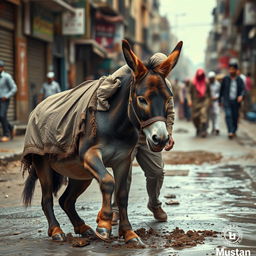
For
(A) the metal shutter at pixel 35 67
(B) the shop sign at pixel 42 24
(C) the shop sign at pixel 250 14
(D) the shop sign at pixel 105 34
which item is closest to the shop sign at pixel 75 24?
(B) the shop sign at pixel 42 24

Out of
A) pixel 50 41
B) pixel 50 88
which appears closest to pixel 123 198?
pixel 50 88

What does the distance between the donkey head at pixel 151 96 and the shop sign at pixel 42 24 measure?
1640cm

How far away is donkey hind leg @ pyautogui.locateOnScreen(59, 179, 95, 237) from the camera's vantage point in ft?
16.4

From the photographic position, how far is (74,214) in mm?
5105

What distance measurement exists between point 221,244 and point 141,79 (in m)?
1.41

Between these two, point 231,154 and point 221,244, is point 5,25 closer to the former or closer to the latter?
point 231,154

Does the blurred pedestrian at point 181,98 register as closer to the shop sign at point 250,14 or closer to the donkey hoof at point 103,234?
the shop sign at point 250,14

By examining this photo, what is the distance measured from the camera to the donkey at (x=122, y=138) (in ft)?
13.7

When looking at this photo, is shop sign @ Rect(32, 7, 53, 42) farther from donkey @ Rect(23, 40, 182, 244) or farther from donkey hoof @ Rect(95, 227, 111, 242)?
donkey hoof @ Rect(95, 227, 111, 242)

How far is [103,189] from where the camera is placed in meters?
4.29

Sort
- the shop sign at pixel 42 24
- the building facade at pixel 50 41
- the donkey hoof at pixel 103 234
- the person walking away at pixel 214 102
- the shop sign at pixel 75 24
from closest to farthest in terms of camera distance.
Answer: the donkey hoof at pixel 103 234 < the person walking away at pixel 214 102 < the building facade at pixel 50 41 < the shop sign at pixel 42 24 < the shop sign at pixel 75 24

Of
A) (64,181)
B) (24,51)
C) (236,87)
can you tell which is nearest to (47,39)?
(24,51)

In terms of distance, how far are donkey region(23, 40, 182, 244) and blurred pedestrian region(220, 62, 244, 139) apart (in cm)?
1080

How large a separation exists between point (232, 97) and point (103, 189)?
11.6 metres
